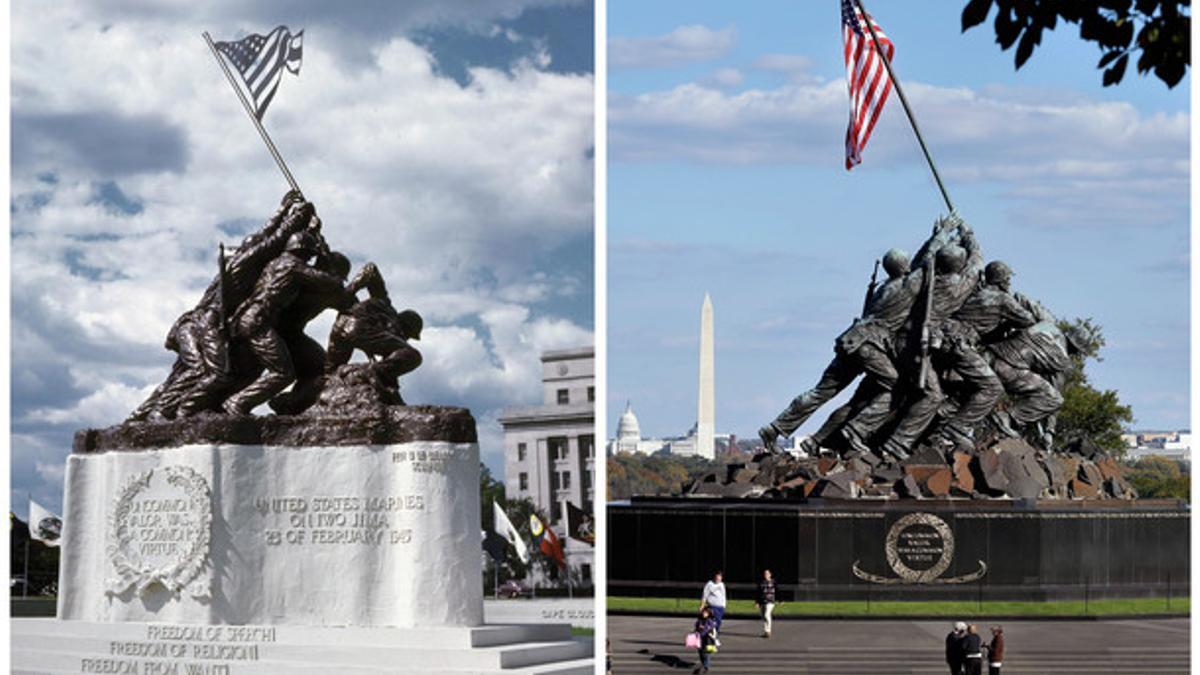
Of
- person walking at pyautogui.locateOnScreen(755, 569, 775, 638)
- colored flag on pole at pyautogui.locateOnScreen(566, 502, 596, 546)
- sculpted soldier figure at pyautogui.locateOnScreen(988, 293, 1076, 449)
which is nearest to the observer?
person walking at pyautogui.locateOnScreen(755, 569, 775, 638)

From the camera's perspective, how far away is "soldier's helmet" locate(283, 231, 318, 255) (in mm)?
21672

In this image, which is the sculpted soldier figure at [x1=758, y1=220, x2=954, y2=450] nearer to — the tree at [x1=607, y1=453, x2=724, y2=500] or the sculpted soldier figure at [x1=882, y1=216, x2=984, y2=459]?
the sculpted soldier figure at [x1=882, y1=216, x2=984, y2=459]

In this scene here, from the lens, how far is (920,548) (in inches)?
961

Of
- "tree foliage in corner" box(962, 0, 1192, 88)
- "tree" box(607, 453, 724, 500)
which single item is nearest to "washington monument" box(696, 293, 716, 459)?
"tree" box(607, 453, 724, 500)

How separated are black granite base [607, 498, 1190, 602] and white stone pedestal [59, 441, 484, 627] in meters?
4.90

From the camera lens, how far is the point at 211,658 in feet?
66.8

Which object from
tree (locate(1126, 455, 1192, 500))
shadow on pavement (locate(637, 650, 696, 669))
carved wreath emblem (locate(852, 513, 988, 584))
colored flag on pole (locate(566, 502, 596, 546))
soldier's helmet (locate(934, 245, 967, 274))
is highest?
soldier's helmet (locate(934, 245, 967, 274))

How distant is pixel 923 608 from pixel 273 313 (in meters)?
7.63

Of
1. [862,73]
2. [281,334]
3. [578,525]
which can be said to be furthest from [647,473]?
[281,334]

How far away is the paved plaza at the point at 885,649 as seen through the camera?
2014cm

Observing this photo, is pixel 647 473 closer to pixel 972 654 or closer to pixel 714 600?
pixel 714 600

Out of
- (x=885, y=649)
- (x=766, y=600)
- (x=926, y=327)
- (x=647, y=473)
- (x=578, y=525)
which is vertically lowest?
(x=885, y=649)

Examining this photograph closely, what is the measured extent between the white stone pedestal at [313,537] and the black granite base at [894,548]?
4903 millimetres

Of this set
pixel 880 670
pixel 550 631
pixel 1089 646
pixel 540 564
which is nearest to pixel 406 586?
pixel 550 631
